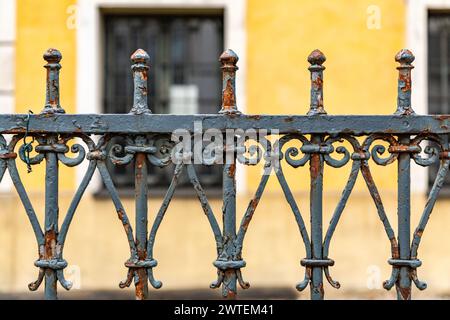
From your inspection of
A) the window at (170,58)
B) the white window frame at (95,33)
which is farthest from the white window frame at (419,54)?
A: the window at (170,58)

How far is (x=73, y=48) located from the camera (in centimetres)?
705

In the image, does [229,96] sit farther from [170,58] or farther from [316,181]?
[170,58]

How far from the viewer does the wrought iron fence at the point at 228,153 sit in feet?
8.11

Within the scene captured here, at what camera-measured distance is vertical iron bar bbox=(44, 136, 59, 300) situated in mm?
2504

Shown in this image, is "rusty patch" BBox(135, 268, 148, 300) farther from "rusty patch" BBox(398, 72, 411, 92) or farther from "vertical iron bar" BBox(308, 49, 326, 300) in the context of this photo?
"rusty patch" BBox(398, 72, 411, 92)

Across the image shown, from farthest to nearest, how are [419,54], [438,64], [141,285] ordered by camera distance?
[438,64], [419,54], [141,285]

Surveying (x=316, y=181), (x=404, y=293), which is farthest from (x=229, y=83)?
(x=404, y=293)

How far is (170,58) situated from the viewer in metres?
7.30

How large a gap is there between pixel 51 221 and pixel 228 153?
0.70 m

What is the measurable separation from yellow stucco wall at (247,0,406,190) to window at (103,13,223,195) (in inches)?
18.5

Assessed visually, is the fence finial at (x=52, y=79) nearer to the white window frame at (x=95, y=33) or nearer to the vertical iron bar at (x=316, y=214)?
the vertical iron bar at (x=316, y=214)

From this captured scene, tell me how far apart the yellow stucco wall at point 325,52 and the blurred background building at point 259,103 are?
0.01m

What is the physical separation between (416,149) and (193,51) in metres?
5.02
